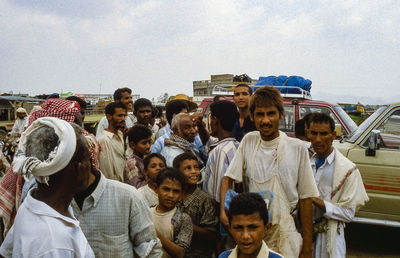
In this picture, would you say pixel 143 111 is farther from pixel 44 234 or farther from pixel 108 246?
pixel 44 234

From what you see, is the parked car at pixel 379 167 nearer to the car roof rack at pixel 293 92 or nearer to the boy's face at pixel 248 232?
the car roof rack at pixel 293 92

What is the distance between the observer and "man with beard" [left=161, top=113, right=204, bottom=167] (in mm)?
3469

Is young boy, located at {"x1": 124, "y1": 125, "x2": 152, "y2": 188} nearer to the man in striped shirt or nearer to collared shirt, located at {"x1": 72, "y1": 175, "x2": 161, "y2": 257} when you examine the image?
the man in striped shirt

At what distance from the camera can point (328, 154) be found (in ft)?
9.55

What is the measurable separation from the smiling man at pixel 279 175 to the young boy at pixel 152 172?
84 cm

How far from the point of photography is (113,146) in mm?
3574

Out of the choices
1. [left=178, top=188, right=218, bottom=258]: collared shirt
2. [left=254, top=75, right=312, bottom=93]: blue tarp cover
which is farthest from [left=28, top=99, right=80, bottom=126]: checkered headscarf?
[left=254, top=75, right=312, bottom=93]: blue tarp cover

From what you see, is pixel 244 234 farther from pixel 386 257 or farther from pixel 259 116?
pixel 386 257

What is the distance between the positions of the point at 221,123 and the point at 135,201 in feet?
5.25

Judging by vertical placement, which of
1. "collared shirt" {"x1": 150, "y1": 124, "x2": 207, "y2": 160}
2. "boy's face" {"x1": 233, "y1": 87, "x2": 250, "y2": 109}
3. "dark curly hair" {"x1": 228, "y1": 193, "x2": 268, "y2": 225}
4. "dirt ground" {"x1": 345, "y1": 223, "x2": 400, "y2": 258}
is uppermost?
"boy's face" {"x1": 233, "y1": 87, "x2": 250, "y2": 109}

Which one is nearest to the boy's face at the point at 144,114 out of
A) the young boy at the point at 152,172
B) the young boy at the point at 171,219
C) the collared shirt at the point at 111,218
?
the young boy at the point at 152,172

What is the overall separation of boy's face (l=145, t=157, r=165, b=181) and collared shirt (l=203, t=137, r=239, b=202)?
1.64 feet

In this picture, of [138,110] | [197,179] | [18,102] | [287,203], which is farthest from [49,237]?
[18,102]

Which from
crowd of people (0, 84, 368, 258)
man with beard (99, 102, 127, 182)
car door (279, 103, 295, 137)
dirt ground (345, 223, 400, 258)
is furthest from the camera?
car door (279, 103, 295, 137)
